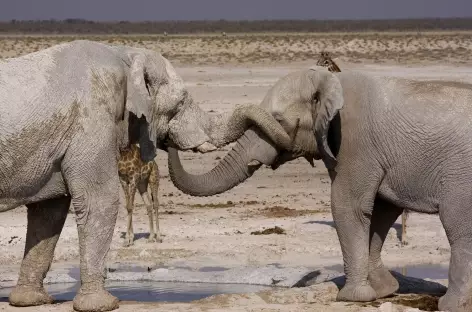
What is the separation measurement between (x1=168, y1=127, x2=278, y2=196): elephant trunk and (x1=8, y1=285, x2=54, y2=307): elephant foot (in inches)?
56.8

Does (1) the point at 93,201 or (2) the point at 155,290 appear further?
(2) the point at 155,290

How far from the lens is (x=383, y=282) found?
11656mm

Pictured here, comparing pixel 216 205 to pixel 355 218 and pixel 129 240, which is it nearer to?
pixel 129 240

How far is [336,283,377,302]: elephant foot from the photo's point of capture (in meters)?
11.1

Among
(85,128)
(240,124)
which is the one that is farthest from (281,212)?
(85,128)

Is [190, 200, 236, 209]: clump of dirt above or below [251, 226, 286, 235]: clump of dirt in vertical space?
below

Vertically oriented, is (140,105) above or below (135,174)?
above

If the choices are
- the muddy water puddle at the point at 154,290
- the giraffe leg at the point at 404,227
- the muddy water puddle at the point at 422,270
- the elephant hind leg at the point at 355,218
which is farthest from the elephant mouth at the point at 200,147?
the giraffe leg at the point at 404,227

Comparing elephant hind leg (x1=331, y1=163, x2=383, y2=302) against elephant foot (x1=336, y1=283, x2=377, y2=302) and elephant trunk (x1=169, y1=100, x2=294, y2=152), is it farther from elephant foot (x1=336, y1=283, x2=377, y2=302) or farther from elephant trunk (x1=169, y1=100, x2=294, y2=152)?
elephant trunk (x1=169, y1=100, x2=294, y2=152)

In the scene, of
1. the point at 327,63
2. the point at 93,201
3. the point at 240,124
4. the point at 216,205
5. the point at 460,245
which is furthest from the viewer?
the point at 327,63

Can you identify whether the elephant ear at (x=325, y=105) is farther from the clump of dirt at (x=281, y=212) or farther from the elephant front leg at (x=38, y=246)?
the clump of dirt at (x=281, y=212)

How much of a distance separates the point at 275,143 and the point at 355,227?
3.18ft

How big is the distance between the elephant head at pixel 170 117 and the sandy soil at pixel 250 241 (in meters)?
1.34

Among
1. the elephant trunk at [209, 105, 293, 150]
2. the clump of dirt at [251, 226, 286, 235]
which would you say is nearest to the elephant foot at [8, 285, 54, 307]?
the elephant trunk at [209, 105, 293, 150]
